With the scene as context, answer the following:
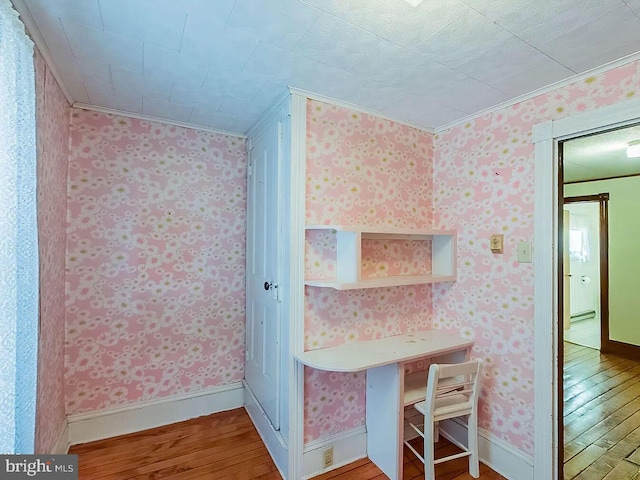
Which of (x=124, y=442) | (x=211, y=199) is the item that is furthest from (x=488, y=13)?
(x=124, y=442)

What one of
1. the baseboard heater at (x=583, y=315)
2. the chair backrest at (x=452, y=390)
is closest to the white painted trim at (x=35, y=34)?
the chair backrest at (x=452, y=390)

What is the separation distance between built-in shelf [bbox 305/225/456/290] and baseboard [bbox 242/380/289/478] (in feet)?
3.27

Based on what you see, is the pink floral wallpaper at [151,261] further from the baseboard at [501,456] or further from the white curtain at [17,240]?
the baseboard at [501,456]

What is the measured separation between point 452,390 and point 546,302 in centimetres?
73

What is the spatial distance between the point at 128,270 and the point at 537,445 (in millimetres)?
2771

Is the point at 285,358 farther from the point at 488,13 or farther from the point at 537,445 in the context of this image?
the point at 488,13

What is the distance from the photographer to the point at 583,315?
5.44 meters

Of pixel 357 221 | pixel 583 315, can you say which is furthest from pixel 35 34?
pixel 583 315

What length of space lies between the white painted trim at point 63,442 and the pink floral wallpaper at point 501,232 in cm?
254

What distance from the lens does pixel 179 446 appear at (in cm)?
210

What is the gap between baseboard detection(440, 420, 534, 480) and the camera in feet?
5.90

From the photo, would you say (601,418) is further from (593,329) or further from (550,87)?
(593,329)

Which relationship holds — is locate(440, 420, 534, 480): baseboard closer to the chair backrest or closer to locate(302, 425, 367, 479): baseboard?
the chair backrest

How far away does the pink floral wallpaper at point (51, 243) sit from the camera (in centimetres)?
152
